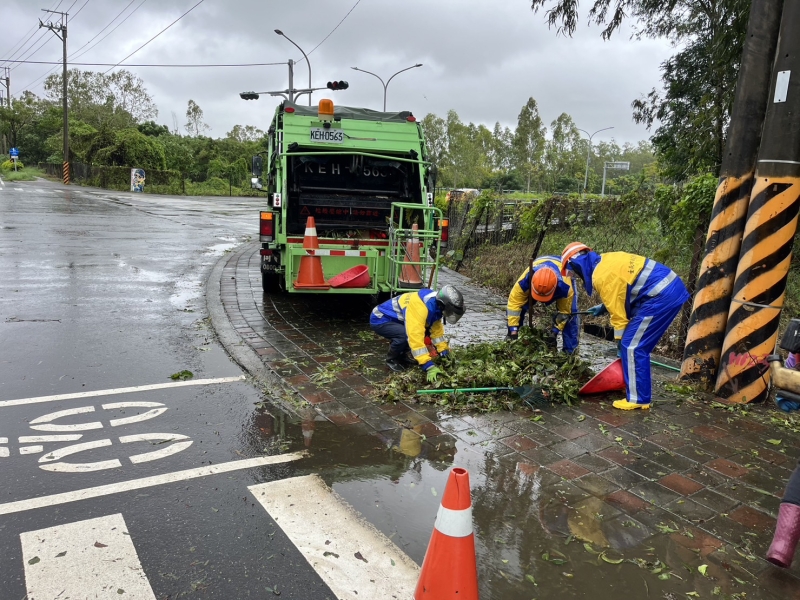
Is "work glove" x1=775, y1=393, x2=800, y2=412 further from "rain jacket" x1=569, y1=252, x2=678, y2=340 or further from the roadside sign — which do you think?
the roadside sign

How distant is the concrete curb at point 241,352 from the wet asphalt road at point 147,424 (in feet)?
0.39

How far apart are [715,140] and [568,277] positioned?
14.7 feet

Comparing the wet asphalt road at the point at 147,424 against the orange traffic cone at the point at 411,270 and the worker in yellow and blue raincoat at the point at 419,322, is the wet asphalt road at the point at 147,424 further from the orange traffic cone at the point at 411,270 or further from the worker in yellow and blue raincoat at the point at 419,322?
the orange traffic cone at the point at 411,270

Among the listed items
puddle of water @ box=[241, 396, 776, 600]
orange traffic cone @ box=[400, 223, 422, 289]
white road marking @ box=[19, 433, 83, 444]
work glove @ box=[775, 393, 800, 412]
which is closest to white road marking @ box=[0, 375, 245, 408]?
white road marking @ box=[19, 433, 83, 444]

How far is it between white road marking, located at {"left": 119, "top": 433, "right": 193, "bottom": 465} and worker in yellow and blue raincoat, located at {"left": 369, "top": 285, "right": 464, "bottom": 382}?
2.02 metres

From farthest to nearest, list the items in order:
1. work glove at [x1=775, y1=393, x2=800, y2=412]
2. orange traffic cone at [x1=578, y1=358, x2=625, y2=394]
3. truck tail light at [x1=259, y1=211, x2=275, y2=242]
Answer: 1. truck tail light at [x1=259, y1=211, x2=275, y2=242]
2. orange traffic cone at [x1=578, y1=358, x2=625, y2=394]
3. work glove at [x1=775, y1=393, x2=800, y2=412]

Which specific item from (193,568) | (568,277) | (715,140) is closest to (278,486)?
(193,568)

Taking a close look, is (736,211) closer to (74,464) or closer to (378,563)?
(378,563)

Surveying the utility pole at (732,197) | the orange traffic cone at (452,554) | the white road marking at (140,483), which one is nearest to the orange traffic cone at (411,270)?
the utility pole at (732,197)

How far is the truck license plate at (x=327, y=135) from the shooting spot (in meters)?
7.85

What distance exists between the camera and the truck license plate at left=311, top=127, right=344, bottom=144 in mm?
7848

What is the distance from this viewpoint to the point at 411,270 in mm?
7434

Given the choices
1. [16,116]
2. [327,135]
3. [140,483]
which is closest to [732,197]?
[327,135]

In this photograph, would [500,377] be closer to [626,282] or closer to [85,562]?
[626,282]
